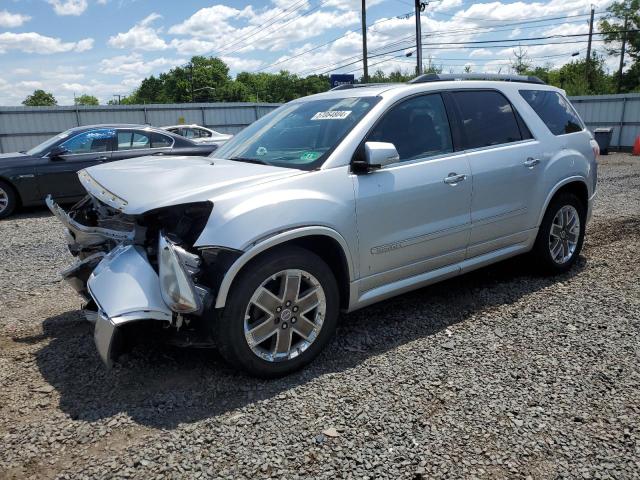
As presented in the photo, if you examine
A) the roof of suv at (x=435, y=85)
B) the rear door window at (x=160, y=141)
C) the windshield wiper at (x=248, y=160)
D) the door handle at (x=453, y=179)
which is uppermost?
the roof of suv at (x=435, y=85)

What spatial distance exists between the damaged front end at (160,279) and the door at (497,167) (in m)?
2.22

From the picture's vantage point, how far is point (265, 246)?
3.04m

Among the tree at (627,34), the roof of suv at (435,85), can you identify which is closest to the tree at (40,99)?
the tree at (627,34)

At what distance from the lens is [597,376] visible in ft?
10.7

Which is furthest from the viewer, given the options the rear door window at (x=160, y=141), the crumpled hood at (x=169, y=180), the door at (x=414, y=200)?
the rear door window at (x=160, y=141)

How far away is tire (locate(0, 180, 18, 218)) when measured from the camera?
30.1 ft

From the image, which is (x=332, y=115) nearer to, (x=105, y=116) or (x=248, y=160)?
(x=248, y=160)

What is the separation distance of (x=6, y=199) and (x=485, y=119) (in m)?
8.37

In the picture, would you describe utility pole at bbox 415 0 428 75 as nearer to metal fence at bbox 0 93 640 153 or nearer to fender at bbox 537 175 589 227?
metal fence at bbox 0 93 640 153

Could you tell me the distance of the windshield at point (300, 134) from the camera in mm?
3680

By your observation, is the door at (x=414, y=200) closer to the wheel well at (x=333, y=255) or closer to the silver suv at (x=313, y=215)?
the silver suv at (x=313, y=215)

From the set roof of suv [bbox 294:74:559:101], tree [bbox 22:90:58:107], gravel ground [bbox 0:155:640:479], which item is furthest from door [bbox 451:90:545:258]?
tree [bbox 22:90:58:107]

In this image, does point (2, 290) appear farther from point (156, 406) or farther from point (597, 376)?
point (597, 376)

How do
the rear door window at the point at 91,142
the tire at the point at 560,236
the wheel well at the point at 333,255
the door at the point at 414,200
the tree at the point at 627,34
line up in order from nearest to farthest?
1. the wheel well at the point at 333,255
2. the door at the point at 414,200
3. the tire at the point at 560,236
4. the rear door window at the point at 91,142
5. the tree at the point at 627,34
